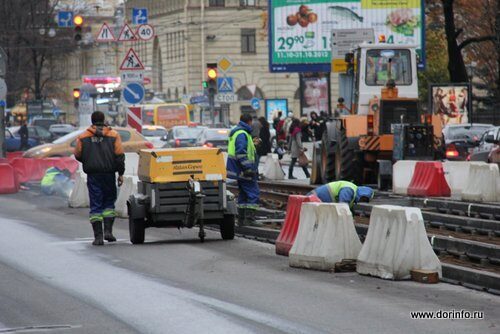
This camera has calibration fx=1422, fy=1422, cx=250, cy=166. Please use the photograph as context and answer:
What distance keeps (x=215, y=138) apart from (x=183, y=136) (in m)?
4.05

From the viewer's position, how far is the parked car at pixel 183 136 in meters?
50.0

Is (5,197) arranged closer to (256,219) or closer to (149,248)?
(256,219)

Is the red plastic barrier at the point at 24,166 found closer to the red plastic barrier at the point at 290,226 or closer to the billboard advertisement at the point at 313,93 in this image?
the red plastic barrier at the point at 290,226

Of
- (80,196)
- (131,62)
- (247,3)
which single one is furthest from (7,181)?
(247,3)

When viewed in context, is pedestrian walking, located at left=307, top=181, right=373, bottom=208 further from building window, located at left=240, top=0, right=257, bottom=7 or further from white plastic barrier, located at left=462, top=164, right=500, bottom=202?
building window, located at left=240, top=0, right=257, bottom=7

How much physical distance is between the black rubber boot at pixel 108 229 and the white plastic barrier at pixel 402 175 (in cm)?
1055

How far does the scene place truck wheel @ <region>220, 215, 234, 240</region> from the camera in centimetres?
1936

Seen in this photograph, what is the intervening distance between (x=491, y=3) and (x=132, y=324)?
43.8 meters

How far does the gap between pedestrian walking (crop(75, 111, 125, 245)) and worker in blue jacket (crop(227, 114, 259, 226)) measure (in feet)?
6.54

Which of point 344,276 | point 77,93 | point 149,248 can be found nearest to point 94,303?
point 344,276

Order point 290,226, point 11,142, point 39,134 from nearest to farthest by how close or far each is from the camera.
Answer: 1. point 290,226
2. point 11,142
3. point 39,134

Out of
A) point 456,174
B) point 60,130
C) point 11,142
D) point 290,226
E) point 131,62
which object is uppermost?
point 131,62

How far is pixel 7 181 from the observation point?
34.2m

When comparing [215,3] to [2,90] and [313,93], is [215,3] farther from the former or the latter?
[2,90]
